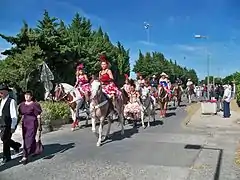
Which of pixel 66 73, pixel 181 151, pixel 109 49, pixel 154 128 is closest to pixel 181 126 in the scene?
pixel 154 128

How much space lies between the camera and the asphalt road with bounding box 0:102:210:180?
311 inches

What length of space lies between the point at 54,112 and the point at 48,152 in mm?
5742

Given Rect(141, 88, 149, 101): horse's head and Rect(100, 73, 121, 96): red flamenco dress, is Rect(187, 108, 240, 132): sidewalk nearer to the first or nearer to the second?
Rect(141, 88, 149, 101): horse's head

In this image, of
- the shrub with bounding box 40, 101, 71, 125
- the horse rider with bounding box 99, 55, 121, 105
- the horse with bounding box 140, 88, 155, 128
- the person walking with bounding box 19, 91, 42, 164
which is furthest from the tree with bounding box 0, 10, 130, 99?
the person walking with bounding box 19, 91, 42, 164

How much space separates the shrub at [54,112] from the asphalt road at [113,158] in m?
1.09

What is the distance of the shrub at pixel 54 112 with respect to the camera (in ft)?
49.3

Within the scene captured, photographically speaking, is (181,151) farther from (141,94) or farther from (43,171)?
(141,94)

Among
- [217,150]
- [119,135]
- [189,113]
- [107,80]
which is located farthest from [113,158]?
[189,113]

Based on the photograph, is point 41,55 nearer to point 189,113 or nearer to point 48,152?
point 189,113

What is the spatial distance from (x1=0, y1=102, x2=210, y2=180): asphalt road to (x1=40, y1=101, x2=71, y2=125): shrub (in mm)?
1087

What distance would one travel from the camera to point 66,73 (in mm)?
31469

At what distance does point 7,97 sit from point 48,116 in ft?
19.6

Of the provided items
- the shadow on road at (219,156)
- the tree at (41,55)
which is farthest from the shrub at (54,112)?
the tree at (41,55)

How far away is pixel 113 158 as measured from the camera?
9.56 m
